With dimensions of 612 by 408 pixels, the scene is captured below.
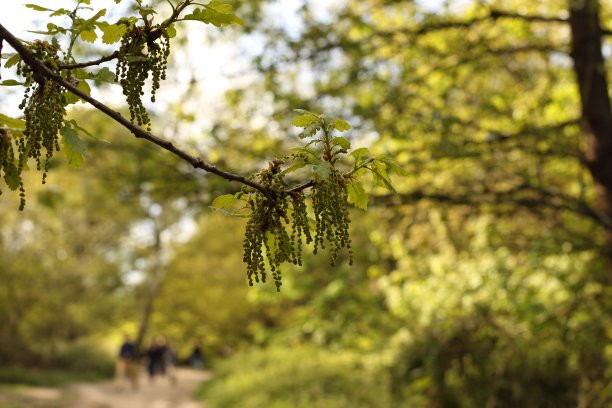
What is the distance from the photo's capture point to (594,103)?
6.19 m

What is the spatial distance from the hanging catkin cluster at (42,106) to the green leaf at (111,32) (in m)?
0.14

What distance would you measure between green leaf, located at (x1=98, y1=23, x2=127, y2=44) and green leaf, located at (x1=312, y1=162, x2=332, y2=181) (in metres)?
0.68

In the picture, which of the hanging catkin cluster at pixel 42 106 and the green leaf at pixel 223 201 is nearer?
the hanging catkin cluster at pixel 42 106

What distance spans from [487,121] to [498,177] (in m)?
1.12

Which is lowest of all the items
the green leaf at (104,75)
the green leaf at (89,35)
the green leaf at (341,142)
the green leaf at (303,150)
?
the green leaf at (303,150)

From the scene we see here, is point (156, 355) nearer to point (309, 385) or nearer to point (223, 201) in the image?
point (309, 385)

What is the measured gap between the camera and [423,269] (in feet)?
37.6

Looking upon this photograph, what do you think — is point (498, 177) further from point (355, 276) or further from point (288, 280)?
point (288, 280)

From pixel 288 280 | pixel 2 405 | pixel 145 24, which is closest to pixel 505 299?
pixel 288 280

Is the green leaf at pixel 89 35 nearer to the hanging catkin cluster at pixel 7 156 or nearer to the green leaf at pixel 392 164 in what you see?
the hanging catkin cluster at pixel 7 156

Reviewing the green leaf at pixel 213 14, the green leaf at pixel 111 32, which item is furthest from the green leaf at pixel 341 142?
the green leaf at pixel 111 32

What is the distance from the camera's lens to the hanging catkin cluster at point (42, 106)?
5.14ft

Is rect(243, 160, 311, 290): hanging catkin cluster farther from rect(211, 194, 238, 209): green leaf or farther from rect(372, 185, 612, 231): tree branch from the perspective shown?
rect(372, 185, 612, 231): tree branch

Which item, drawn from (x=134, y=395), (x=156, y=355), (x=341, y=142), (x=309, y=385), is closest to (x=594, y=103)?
(x=341, y=142)
